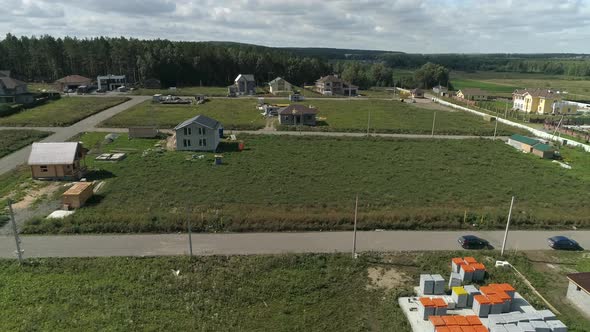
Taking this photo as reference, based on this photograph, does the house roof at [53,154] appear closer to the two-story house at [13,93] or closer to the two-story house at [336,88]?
the two-story house at [13,93]

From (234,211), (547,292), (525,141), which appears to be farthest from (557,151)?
(234,211)

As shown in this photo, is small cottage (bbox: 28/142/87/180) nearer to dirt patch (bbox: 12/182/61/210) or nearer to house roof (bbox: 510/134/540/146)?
dirt patch (bbox: 12/182/61/210)

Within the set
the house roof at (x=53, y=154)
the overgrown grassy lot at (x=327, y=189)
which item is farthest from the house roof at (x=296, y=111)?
the house roof at (x=53, y=154)

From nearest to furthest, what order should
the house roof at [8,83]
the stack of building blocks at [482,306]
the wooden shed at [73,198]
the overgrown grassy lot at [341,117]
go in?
the stack of building blocks at [482,306]
the wooden shed at [73,198]
the overgrown grassy lot at [341,117]
the house roof at [8,83]

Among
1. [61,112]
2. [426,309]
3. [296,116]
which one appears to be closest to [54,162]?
[426,309]

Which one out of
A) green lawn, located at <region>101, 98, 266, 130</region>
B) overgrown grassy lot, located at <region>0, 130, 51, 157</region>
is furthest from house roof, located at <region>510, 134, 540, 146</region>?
overgrown grassy lot, located at <region>0, 130, 51, 157</region>

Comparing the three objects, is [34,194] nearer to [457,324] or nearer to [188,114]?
[457,324]
